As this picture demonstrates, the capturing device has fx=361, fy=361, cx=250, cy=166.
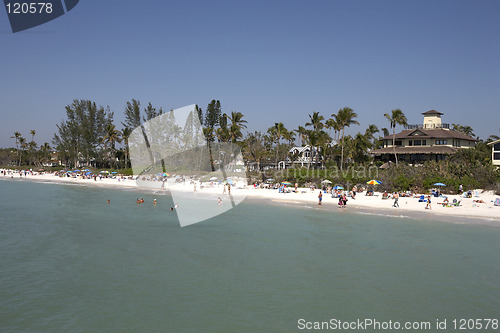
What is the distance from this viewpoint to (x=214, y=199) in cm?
3994

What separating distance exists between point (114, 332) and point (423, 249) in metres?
16.3

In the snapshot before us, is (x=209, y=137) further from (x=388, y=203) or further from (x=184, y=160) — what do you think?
(x=388, y=203)

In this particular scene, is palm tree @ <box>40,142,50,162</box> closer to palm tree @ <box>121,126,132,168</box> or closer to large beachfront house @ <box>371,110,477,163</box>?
palm tree @ <box>121,126,132,168</box>

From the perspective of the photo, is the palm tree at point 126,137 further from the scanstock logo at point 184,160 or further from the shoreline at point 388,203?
the shoreline at point 388,203

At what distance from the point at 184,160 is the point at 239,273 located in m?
50.4

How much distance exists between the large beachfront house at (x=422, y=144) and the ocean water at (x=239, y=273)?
27.1m

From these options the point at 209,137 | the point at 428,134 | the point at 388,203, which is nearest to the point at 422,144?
the point at 428,134

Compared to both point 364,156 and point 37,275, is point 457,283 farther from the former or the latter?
point 364,156

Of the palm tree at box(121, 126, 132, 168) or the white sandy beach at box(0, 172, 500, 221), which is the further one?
the palm tree at box(121, 126, 132, 168)

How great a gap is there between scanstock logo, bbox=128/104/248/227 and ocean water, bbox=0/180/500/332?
19203 mm

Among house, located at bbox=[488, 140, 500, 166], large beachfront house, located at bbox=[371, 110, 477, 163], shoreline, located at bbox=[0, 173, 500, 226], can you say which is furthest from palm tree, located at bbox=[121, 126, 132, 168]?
house, located at bbox=[488, 140, 500, 166]

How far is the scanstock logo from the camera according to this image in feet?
161

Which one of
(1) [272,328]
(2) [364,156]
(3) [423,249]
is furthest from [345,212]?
(2) [364,156]

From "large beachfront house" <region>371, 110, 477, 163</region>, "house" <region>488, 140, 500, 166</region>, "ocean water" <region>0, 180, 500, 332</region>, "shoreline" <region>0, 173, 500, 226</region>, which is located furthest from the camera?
"large beachfront house" <region>371, 110, 477, 163</region>
